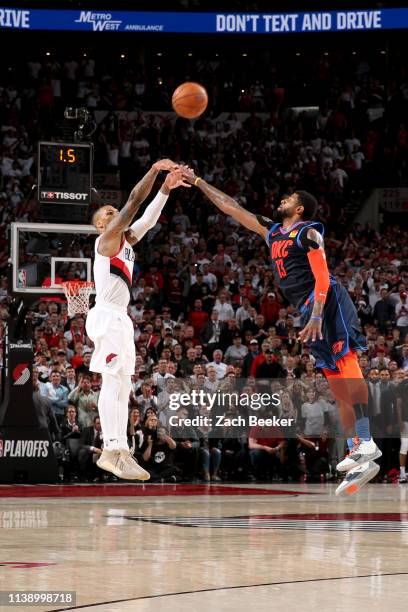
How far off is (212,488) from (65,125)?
573 centimetres

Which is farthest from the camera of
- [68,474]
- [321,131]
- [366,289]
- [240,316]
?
[321,131]

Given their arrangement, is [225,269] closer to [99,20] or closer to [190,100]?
[99,20]

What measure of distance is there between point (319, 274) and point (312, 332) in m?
0.46

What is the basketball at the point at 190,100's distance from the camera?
9086 mm

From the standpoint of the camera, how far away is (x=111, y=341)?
8695mm

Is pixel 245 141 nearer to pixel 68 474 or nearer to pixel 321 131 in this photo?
pixel 321 131

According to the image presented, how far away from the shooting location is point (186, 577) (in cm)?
642

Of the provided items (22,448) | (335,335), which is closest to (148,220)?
(335,335)

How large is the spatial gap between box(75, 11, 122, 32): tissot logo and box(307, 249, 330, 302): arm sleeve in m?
21.6

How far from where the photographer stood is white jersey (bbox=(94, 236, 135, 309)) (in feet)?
29.1

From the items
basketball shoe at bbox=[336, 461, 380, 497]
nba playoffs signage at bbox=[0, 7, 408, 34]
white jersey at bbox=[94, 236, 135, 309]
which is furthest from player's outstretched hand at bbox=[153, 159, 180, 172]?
nba playoffs signage at bbox=[0, 7, 408, 34]

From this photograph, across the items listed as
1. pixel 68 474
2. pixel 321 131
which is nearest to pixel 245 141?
pixel 321 131

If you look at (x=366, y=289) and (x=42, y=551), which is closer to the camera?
(x=42, y=551)

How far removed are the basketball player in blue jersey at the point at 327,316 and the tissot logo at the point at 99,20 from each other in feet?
68.7
